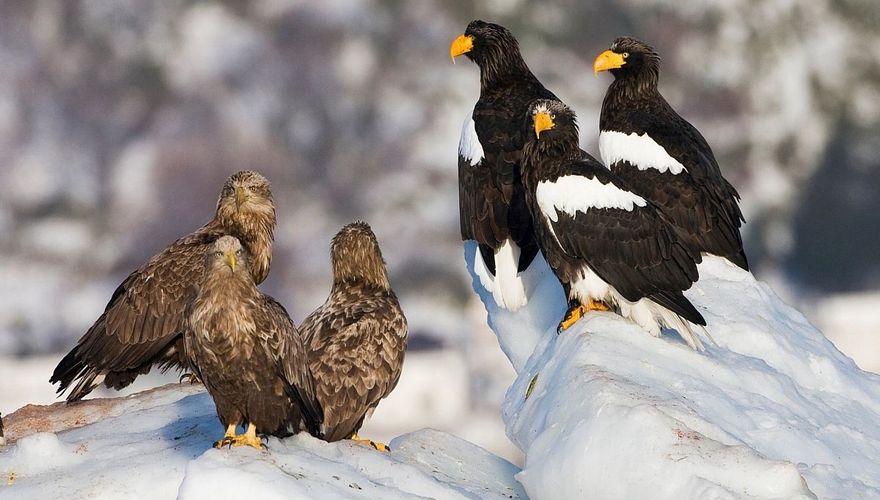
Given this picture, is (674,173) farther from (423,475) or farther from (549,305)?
(423,475)

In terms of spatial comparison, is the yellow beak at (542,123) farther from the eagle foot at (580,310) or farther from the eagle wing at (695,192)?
the eagle wing at (695,192)

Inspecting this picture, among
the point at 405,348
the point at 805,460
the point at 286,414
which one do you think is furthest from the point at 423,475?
the point at 805,460

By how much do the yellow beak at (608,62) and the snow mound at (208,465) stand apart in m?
3.35

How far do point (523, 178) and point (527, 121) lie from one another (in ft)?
1.45

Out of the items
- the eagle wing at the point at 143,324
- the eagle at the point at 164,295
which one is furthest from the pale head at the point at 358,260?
the eagle wing at the point at 143,324

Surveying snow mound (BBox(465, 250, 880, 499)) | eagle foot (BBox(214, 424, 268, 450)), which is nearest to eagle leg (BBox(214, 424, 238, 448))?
eagle foot (BBox(214, 424, 268, 450))

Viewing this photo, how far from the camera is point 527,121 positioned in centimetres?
824

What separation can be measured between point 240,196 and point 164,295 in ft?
2.77

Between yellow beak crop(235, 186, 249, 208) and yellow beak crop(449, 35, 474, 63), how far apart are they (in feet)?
9.67

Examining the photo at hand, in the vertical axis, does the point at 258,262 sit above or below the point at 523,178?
below

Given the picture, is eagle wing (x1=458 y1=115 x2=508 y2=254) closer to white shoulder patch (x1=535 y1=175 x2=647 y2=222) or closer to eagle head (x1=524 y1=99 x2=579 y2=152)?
eagle head (x1=524 y1=99 x2=579 y2=152)

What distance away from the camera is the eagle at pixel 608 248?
7.51 m

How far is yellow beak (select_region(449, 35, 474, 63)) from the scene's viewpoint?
414 inches

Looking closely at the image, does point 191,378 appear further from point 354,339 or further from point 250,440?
point 250,440
